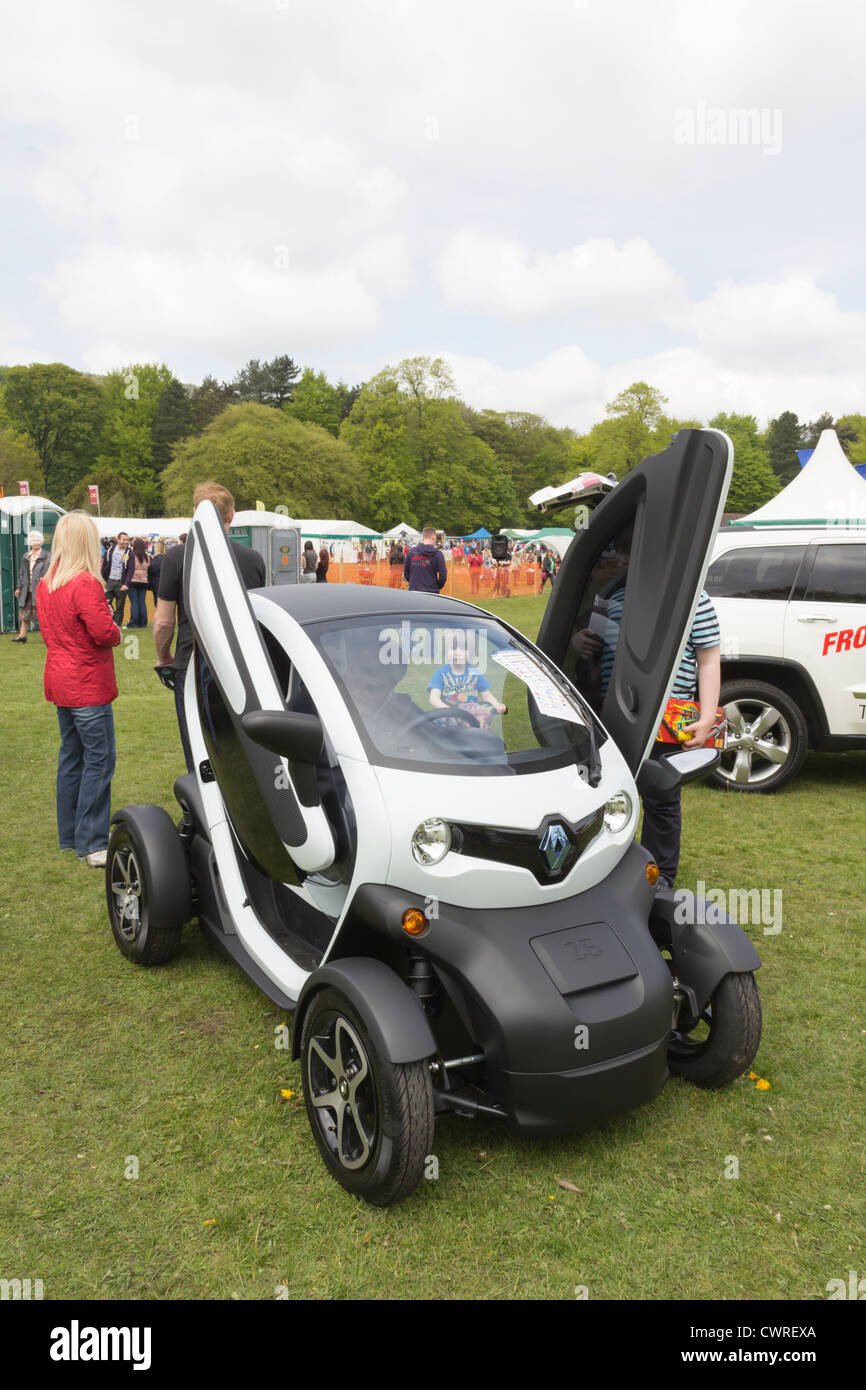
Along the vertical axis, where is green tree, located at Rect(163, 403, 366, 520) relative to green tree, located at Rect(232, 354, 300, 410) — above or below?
below

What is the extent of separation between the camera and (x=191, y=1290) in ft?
8.36

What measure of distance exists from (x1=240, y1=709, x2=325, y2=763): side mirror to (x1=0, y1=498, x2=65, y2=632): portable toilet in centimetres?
1727

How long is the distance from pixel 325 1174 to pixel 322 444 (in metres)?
67.0

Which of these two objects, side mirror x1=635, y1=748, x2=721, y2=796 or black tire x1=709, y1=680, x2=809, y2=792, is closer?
side mirror x1=635, y1=748, x2=721, y2=796

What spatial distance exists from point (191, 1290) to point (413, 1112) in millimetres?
722

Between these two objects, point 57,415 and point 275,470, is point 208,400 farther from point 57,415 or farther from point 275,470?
point 275,470

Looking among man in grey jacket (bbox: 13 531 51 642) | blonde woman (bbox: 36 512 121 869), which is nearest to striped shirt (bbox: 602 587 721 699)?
blonde woman (bbox: 36 512 121 869)

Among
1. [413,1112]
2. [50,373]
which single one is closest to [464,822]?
[413,1112]

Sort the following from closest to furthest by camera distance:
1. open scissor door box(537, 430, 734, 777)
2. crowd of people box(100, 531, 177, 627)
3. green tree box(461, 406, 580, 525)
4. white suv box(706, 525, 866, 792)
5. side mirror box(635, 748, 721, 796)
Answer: open scissor door box(537, 430, 734, 777) < side mirror box(635, 748, 721, 796) < white suv box(706, 525, 866, 792) < crowd of people box(100, 531, 177, 627) < green tree box(461, 406, 580, 525)

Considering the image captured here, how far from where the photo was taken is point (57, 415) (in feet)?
282

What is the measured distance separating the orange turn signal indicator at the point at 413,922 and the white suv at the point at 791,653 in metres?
5.16

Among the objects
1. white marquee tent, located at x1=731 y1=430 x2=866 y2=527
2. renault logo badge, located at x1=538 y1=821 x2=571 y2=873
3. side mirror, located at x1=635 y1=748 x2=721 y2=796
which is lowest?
renault logo badge, located at x1=538 y1=821 x2=571 y2=873

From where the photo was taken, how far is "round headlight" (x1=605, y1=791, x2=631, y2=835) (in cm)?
329

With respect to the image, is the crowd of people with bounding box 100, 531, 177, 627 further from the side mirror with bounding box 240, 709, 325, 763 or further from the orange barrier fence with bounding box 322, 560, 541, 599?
the side mirror with bounding box 240, 709, 325, 763
